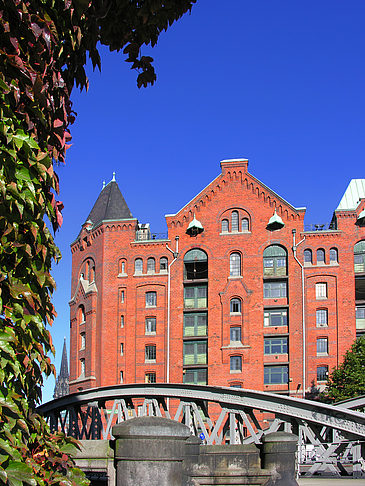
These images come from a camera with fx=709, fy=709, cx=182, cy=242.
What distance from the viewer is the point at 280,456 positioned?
38.0ft

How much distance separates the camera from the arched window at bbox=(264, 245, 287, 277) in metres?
51.7

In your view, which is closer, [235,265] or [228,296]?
[228,296]

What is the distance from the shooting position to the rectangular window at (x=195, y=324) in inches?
2034

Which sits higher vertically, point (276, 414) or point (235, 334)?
point (235, 334)

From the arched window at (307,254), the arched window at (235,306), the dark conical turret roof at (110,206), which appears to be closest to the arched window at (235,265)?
the arched window at (235,306)

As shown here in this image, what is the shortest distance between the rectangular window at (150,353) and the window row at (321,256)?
1286cm

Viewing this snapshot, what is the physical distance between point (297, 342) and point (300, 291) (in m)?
3.65

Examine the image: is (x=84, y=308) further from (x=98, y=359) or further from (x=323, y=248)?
(x=323, y=248)

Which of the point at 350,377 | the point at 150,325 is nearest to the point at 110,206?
the point at 150,325

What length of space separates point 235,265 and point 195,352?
7.01 meters

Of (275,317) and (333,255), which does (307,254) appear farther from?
(275,317)

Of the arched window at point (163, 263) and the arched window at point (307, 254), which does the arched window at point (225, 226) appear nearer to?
the arched window at point (163, 263)

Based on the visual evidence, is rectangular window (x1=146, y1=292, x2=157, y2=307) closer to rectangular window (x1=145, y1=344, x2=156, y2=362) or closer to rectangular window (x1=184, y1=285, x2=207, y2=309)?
rectangular window (x1=184, y1=285, x2=207, y2=309)

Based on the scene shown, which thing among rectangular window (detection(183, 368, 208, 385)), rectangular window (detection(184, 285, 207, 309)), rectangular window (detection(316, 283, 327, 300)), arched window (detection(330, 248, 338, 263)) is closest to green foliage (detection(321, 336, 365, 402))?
rectangular window (detection(316, 283, 327, 300))
